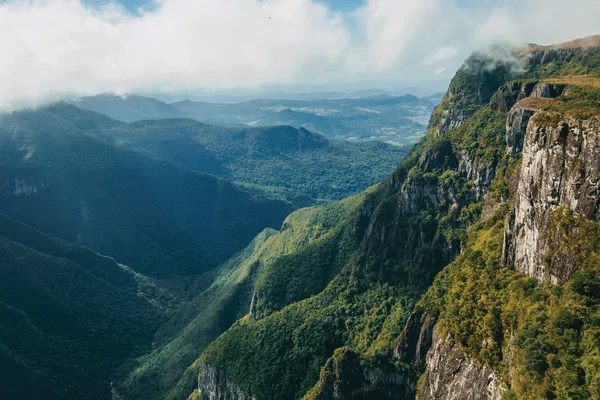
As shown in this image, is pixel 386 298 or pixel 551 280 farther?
pixel 386 298

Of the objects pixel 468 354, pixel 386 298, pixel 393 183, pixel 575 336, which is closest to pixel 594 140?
pixel 575 336

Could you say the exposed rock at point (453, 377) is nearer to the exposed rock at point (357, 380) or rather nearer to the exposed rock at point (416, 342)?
the exposed rock at point (416, 342)

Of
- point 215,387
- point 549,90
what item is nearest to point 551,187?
point 549,90

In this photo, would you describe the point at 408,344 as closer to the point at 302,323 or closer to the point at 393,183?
the point at 302,323

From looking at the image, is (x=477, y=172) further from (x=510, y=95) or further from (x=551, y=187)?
(x=551, y=187)

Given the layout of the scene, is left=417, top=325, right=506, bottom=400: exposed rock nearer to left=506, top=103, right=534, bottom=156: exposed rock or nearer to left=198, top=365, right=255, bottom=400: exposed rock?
left=506, top=103, right=534, bottom=156: exposed rock

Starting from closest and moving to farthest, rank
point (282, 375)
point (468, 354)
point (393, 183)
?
point (468, 354) < point (282, 375) < point (393, 183)

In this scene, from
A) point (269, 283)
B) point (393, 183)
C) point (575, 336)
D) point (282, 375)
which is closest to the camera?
point (575, 336)

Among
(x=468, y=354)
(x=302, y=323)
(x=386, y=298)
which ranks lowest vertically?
(x=302, y=323)

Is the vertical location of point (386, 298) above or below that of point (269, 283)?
above
